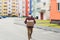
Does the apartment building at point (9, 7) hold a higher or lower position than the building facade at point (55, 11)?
lower

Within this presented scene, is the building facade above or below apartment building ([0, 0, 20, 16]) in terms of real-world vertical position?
above

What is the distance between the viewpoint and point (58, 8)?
141ft

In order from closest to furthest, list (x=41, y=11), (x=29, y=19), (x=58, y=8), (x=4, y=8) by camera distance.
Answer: (x=29, y=19)
(x=58, y=8)
(x=41, y=11)
(x=4, y=8)

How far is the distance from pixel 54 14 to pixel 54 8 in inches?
43.3

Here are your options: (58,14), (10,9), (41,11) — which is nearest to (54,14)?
(58,14)

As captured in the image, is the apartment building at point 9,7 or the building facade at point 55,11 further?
the apartment building at point 9,7

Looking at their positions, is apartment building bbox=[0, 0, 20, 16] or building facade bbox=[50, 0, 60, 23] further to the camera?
apartment building bbox=[0, 0, 20, 16]

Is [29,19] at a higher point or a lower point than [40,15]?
higher

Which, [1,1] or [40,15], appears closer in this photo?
[40,15]

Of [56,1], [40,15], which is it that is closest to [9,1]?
[40,15]

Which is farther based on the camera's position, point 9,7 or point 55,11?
point 9,7

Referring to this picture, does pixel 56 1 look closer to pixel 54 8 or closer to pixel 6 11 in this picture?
pixel 54 8

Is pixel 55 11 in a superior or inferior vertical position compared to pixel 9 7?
superior

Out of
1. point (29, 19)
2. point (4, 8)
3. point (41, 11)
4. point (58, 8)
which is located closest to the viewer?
point (29, 19)
